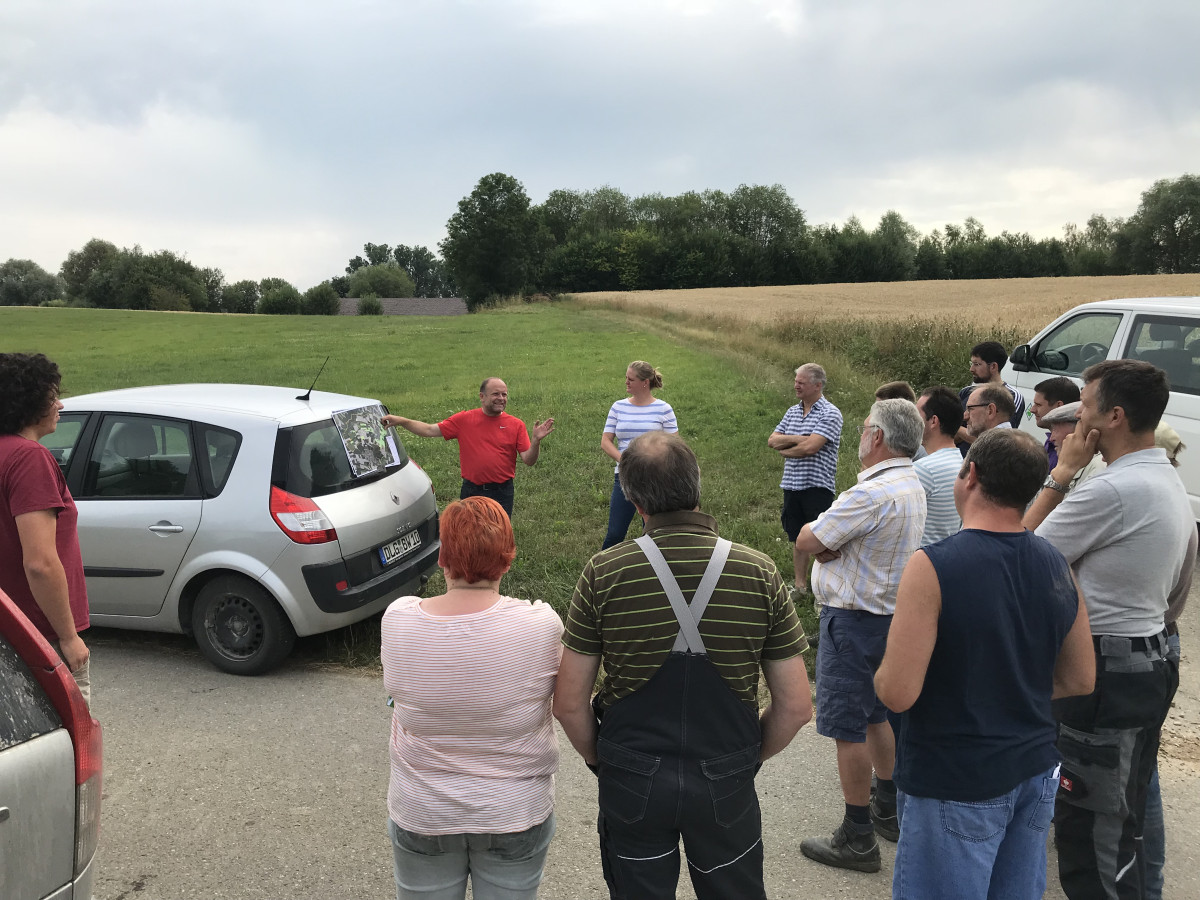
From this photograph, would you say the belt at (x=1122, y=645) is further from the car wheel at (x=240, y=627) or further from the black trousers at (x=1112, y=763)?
the car wheel at (x=240, y=627)

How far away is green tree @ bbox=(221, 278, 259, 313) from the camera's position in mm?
79562

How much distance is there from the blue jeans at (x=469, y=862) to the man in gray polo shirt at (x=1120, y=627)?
1777mm

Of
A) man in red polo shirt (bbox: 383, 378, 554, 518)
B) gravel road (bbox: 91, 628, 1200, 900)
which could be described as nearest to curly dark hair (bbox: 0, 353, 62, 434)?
gravel road (bbox: 91, 628, 1200, 900)

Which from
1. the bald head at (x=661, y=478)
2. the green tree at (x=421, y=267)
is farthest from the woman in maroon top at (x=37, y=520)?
the green tree at (x=421, y=267)

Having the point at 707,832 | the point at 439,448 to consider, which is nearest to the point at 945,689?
the point at 707,832

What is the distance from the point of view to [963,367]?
1531 cm

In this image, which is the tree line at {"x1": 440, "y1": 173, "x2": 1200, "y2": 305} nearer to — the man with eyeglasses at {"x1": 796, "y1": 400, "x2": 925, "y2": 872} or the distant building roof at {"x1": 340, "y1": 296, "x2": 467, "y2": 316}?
the distant building roof at {"x1": 340, "y1": 296, "x2": 467, "y2": 316}

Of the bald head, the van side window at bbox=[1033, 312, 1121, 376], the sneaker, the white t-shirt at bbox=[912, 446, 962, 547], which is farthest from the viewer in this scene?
the van side window at bbox=[1033, 312, 1121, 376]

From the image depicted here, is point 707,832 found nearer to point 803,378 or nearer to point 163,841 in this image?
point 163,841

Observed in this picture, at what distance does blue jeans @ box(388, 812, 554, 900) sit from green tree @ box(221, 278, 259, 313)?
82.6 meters

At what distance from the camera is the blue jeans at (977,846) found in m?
2.24

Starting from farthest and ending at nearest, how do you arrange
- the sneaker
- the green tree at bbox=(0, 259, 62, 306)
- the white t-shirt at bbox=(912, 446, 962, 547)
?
the green tree at bbox=(0, 259, 62, 306) → the white t-shirt at bbox=(912, 446, 962, 547) → the sneaker

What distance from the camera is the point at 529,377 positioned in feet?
64.8

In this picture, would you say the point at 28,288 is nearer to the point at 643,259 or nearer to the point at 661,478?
the point at 643,259
